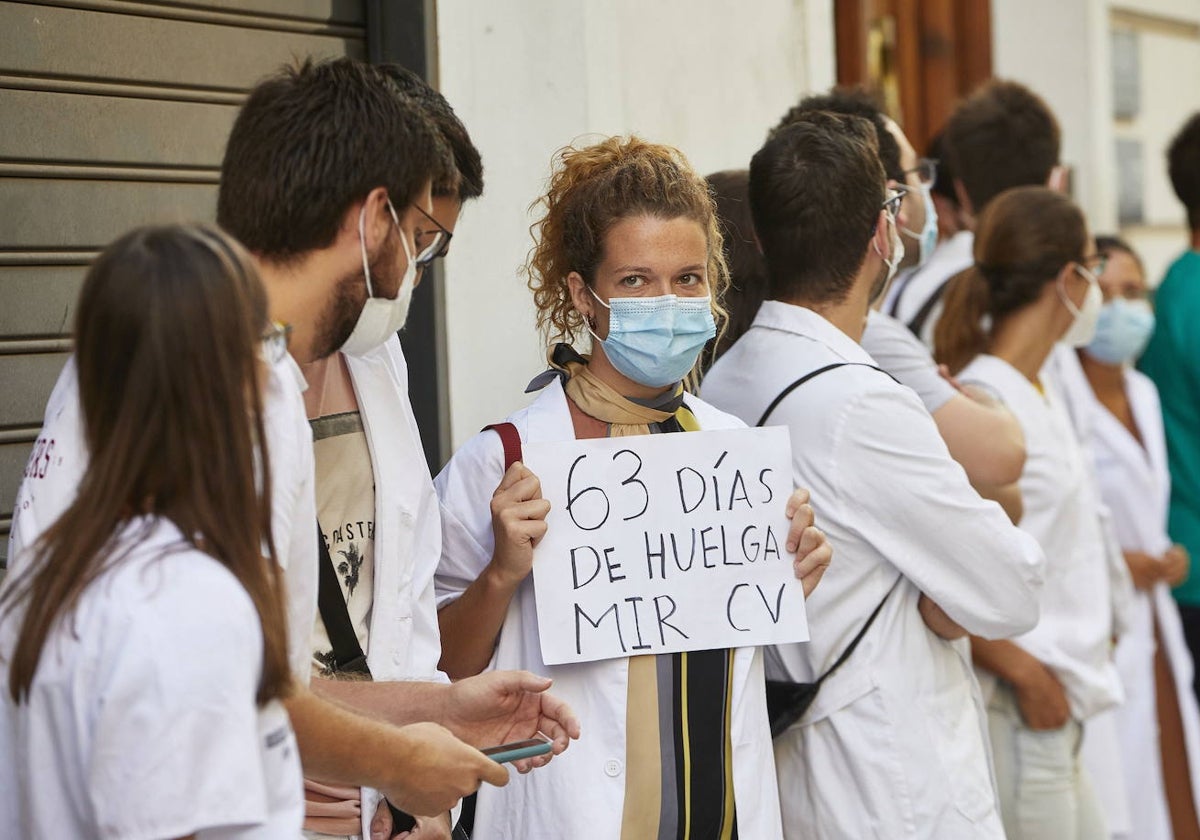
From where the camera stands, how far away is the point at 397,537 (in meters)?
2.30

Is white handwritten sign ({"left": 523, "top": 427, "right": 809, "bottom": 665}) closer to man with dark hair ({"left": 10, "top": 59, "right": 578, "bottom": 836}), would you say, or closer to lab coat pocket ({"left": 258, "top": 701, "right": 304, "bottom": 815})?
man with dark hair ({"left": 10, "top": 59, "right": 578, "bottom": 836})

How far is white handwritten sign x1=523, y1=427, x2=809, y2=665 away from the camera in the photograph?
8.20 ft

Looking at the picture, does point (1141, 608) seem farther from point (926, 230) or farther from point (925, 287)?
point (926, 230)

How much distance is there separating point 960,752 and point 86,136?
2158mm

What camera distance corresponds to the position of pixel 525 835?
2.53 meters

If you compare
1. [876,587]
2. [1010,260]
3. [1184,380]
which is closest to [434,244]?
[876,587]

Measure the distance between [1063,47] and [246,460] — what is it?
7084mm

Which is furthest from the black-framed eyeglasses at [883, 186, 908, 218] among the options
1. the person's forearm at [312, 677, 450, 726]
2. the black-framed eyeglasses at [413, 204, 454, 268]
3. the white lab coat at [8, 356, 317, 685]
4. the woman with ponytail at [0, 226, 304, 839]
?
the woman with ponytail at [0, 226, 304, 839]

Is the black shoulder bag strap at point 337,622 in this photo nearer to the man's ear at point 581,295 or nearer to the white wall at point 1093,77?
the man's ear at point 581,295

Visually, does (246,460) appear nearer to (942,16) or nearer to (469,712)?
(469,712)

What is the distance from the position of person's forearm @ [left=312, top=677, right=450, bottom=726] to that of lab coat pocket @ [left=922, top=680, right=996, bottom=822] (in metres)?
1.06

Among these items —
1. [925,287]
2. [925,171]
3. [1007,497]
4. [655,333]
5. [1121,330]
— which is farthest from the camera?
[1121,330]

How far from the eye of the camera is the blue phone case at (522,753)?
2.11 m

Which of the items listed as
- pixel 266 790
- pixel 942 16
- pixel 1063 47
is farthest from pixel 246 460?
pixel 1063 47
